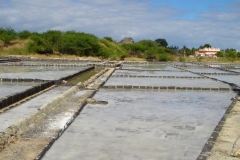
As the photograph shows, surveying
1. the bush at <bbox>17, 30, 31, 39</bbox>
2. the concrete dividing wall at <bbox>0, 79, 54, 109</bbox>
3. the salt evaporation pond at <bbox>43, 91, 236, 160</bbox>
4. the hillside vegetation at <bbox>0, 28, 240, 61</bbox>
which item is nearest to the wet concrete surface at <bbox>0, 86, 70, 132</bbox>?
the concrete dividing wall at <bbox>0, 79, 54, 109</bbox>

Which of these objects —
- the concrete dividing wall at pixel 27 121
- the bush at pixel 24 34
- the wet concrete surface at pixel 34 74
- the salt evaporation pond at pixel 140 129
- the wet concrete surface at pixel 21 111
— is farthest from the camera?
the bush at pixel 24 34

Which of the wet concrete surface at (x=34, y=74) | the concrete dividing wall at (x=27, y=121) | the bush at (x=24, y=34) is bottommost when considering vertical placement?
the concrete dividing wall at (x=27, y=121)

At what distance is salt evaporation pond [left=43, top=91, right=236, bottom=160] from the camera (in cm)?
304

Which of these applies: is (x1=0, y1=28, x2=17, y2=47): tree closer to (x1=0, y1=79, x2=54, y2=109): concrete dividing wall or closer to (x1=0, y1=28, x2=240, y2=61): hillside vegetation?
(x1=0, y1=28, x2=240, y2=61): hillside vegetation

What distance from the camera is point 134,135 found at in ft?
12.0

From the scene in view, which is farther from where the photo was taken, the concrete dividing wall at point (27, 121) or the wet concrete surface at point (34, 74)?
the wet concrete surface at point (34, 74)

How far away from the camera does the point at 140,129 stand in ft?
12.9

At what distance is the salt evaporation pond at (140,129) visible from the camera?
304 centimetres

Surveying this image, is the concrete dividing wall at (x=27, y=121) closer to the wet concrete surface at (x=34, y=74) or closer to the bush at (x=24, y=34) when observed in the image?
the wet concrete surface at (x=34, y=74)

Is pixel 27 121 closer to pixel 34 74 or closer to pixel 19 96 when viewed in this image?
pixel 19 96

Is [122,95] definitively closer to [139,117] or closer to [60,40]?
[139,117]

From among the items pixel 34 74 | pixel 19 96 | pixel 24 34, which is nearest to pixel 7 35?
pixel 24 34

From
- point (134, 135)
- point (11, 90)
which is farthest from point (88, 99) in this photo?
point (134, 135)

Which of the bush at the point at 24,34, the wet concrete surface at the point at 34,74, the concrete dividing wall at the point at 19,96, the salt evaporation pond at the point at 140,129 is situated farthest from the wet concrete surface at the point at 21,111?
the bush at the point at 24,34
